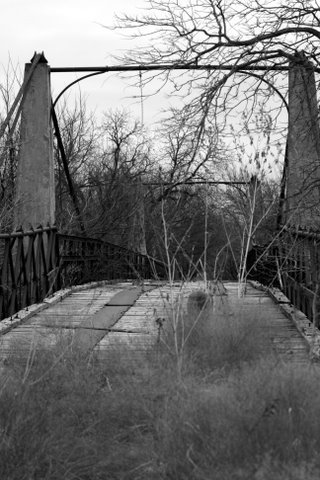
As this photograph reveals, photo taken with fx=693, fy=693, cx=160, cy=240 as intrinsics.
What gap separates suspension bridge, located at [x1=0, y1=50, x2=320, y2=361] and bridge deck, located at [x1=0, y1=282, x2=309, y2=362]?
2 centimetres

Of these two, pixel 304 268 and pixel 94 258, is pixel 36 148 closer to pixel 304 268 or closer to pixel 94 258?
pixel 94 258

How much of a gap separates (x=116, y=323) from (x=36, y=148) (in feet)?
16.9

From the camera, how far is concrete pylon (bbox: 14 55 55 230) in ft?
39.5

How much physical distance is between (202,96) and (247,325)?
3.43 meters

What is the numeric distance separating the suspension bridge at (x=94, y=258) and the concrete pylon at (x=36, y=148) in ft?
0.06

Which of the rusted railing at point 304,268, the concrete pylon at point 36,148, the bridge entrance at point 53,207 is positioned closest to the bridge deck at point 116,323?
the rusted railing at point 304,268

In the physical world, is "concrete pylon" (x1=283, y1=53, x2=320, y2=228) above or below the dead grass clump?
above

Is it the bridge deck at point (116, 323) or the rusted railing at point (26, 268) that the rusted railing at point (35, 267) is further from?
the bridge deck at point (116, 323)

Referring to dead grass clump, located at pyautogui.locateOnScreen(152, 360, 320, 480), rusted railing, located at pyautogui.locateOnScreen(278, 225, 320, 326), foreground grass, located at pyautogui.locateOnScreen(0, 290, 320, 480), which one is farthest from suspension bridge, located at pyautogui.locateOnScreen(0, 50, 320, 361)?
dead grass clump, located at pyautogui.locateOnScreen(152, 360, 320, 480)

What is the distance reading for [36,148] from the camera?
12148 millimetres

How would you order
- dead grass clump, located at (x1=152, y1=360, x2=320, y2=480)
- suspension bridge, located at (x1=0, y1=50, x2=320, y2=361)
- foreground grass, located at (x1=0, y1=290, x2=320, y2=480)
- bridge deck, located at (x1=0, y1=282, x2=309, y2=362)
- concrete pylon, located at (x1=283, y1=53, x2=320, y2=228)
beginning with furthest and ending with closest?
concrete pylon, located at (x1=283, y1=53, x2=320, y2=228) → suspension bridge, located at (x1=0, y1=50, x2=320, y2=361) → bridge deck, located at (x1=0, y1=282, x2=309, y2=362) → foreground grass, located at (x1=0, y1=290, x2=320, y2=480) → dead grass clump, located at (x1=152, y1=360, x2=320, y2=480)

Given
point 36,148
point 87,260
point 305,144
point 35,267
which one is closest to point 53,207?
point 36,148

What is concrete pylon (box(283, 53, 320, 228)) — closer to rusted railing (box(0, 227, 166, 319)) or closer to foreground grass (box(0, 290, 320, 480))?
rusted railing (box(0, 227, 166, 319))

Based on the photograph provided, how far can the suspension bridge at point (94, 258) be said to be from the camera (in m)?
6.69
